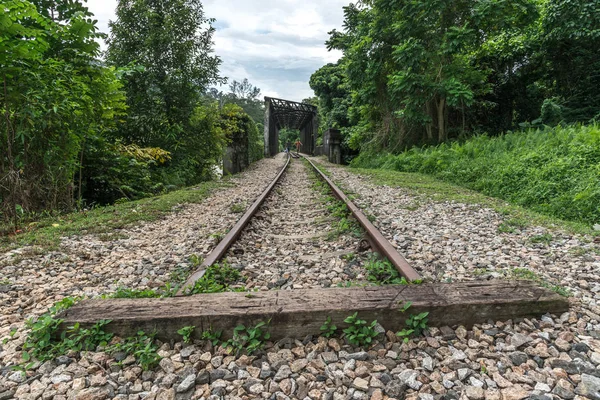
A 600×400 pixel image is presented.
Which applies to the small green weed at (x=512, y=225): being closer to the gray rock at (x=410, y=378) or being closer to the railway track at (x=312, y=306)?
the railway track at (x=312, y=306)

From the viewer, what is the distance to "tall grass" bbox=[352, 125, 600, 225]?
4377 millimetres

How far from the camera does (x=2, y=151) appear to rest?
4066mm

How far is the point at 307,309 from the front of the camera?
5.98 feet

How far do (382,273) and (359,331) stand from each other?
2.95 ft

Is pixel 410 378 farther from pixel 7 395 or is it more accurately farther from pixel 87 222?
pixel 87 222

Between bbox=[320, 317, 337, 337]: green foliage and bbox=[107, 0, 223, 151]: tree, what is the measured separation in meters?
7.72

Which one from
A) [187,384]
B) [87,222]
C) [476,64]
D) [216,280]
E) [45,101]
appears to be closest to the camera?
[187,384]

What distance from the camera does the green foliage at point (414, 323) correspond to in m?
1.80

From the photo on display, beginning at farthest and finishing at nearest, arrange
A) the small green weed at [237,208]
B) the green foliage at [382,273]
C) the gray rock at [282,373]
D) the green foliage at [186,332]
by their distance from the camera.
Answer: the small green weed at [237,208]
the green foliage at [382,273]
the green foliage at [186,332]
the gray rock at [282,373]

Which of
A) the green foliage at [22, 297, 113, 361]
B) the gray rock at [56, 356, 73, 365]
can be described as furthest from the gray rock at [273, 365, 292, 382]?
the gray rock at [56, 356, 73, 365]

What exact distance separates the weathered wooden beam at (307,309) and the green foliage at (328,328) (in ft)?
0.09

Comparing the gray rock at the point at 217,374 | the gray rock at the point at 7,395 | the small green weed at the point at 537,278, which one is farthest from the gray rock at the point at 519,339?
the gray rock at the point at 7,395

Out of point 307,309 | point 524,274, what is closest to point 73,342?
point 307,309

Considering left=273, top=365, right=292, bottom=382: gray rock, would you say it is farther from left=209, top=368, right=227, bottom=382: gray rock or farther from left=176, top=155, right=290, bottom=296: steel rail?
left=176, top=155, right=290, bottom=296: steel rail
